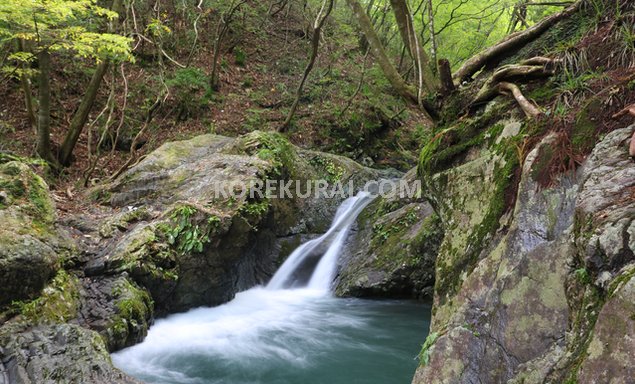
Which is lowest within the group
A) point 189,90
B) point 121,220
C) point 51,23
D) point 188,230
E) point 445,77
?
point 188,230

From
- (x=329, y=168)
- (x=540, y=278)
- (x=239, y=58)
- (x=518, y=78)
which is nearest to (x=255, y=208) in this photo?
(x=329, y=168)

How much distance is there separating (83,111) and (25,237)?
6420mm

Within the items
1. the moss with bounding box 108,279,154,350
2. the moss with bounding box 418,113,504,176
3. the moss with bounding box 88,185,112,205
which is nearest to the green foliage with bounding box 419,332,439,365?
the moss with bounding box 418,113,504,176

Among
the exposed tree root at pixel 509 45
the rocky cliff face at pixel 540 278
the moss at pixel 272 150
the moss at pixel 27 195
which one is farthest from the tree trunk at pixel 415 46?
the moss at pixel 27 195

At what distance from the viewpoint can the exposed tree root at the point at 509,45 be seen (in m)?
5.05

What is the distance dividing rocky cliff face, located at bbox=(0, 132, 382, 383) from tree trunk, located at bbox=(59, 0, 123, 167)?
2.41 m

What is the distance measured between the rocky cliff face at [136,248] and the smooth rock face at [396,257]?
159 centimetres

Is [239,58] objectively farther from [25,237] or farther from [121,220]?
[25,237]

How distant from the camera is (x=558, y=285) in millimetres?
3006

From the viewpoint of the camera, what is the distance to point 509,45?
219 inches

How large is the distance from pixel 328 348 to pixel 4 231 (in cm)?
439

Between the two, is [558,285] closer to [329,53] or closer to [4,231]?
[4,231]

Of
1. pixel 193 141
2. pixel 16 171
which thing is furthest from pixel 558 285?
pixel 193 141

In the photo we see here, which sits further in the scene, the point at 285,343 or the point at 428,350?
the point at 285,343
